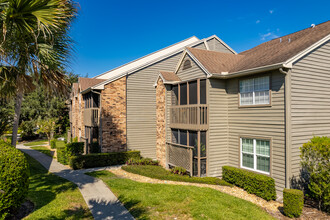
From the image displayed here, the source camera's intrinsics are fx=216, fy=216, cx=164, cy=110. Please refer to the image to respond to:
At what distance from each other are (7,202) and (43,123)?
26.1 metres

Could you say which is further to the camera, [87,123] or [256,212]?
[87,123]

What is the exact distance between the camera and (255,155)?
10.8m

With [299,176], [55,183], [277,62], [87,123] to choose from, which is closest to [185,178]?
[299,176]

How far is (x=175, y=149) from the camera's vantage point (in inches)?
544

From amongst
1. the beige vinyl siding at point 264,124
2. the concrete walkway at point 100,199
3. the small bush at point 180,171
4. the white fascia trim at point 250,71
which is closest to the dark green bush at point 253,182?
the beige vinyl siding at point 264,124

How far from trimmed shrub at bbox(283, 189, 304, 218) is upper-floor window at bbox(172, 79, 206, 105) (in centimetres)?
601

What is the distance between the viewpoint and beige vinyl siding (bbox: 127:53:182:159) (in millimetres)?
17266

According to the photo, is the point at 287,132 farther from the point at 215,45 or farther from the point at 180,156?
the point at 215,45

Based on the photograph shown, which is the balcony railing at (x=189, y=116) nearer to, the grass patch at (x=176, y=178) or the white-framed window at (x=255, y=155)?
the white-framed window at (x=255, y=155)

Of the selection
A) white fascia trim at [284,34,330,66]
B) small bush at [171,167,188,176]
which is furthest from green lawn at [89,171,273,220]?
white fascia trim at [284,34,330,66]

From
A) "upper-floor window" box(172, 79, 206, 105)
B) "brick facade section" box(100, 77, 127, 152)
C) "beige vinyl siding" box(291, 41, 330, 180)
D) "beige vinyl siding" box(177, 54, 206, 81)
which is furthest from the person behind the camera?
"brick facade section" box(100, 77, 127, 152)

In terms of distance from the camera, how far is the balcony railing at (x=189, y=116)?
11961 mm

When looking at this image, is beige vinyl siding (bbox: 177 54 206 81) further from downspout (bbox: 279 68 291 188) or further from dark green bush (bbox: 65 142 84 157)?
dark green bush (bbox: 65 142 84 157)

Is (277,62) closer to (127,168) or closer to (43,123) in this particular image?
(127,168)
